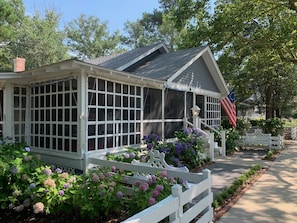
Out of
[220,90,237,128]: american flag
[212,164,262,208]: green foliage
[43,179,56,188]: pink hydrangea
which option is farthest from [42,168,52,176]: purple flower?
[220,90,237,128]: american flag

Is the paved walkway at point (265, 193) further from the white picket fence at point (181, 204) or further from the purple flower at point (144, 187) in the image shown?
the purple flower at point (144, 187)

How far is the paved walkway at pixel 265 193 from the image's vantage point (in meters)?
4.37

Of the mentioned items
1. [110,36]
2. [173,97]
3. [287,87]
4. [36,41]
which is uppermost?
[110,36]

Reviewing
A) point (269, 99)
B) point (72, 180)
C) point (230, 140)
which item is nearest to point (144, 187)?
point (72, 180)

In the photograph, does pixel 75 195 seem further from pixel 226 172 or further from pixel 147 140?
pixel 226 172

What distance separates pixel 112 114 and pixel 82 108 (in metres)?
1.16

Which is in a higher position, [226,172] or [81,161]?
[81,161]

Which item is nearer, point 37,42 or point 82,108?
point 82,108

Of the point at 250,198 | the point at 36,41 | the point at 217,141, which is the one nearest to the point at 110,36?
Answer: the point at 36,41

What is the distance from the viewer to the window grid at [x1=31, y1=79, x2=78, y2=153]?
6.78 meters

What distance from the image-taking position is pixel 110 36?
36781 mm

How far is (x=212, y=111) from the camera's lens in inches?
543

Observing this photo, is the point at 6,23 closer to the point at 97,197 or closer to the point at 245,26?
the point at 245,26

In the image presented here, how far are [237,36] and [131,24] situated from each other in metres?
25.6
